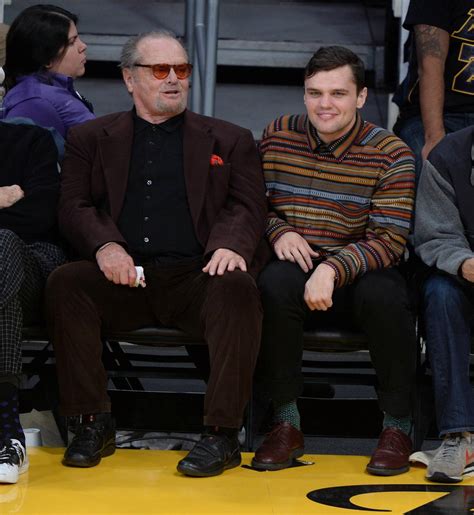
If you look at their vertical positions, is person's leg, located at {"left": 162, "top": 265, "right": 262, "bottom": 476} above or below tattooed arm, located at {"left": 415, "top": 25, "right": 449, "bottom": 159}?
below

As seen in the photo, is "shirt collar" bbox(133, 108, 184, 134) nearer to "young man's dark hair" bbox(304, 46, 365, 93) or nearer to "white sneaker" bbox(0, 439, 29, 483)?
"young man's dark hair" bbox(304, 46, 365, 93)

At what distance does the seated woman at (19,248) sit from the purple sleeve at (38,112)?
283mm

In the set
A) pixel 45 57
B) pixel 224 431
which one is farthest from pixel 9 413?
pixel 45 57

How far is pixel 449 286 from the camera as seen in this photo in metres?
3.73

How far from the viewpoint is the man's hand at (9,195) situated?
3.84m

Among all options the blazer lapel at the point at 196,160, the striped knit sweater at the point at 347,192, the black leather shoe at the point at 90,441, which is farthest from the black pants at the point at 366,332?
the black leather shoe at the point at 90,441

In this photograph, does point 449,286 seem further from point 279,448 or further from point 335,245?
point 279,448

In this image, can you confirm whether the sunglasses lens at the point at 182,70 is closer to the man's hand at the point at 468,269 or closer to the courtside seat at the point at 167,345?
the courtside seat at the point at 167,345

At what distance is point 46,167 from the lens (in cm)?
403

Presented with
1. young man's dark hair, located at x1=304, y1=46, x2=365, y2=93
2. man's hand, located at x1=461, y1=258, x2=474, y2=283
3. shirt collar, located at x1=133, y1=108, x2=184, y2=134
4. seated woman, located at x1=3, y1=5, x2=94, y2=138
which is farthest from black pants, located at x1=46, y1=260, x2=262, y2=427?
seated woman, located at x1=3, y1=5, x2=94, y2=138

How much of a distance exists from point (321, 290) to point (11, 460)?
103 cm

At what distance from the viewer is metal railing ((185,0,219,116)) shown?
5.05m

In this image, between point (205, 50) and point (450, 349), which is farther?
point (205, 50)

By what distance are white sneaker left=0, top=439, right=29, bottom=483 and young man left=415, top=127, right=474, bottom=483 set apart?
1.17m
